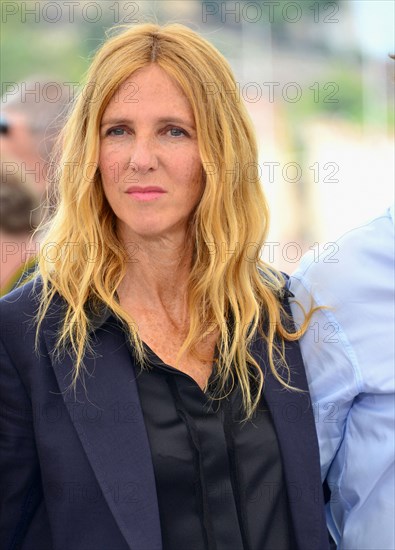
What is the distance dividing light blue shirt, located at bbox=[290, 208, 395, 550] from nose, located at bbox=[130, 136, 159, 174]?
38cm

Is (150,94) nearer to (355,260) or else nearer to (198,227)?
(198,227)

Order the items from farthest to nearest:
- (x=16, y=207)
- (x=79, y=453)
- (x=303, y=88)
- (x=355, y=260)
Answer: (x=303, y=88) → (x=16, y=207) → (x=355, y=260) → (x=79, y=453)

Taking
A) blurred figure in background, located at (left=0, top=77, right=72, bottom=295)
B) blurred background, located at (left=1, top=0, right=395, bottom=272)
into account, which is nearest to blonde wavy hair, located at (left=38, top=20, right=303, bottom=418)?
blurred figure in background, located at (left=0, top=77, right=72, bottom=295)

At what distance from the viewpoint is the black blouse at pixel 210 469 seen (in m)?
1.45

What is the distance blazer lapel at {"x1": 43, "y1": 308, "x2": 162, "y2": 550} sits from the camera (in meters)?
1.40

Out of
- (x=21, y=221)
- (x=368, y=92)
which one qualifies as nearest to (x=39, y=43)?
(x=368, y=92)

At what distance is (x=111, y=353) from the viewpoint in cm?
152

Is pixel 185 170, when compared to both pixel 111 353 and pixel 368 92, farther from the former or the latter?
pixel 368 92

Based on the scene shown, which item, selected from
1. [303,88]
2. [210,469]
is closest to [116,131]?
[210,469]

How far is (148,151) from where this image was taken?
5.10ft

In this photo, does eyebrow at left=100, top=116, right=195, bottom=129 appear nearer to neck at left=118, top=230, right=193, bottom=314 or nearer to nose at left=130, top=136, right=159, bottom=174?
nose at left=130, top=136, right=159, bottom=174

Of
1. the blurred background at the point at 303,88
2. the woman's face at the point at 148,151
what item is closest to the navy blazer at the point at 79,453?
the woman's face at the point at 148,151

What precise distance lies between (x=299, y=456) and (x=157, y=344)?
313 mm

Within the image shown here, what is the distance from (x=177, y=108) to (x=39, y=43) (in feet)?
13.7
